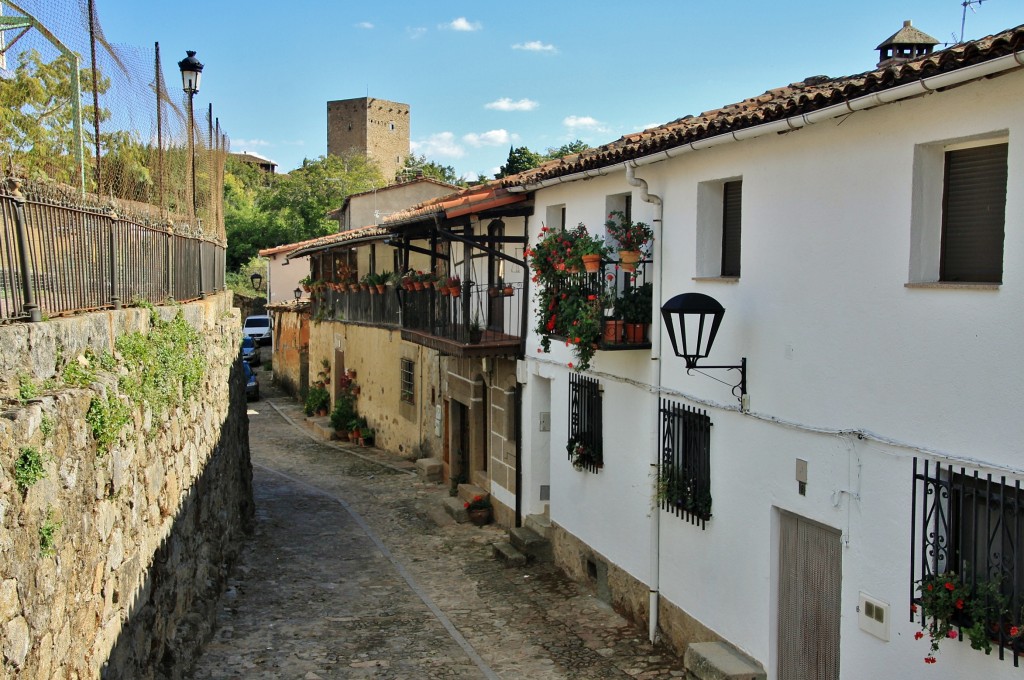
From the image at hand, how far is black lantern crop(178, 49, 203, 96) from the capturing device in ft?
41.9

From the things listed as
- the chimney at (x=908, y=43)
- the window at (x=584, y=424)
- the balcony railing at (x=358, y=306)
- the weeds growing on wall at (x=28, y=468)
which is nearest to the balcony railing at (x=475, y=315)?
the window at (x=584, y=424)

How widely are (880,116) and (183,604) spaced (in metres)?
7.04

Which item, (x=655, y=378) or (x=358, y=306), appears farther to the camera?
(x=358, y=306)

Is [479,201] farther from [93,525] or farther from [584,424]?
[93,525]

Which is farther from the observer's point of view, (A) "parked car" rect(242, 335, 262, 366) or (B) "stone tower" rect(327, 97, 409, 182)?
(B) "stone tower" rect(327, 97, 409, 182)

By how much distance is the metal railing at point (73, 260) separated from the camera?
199 inches

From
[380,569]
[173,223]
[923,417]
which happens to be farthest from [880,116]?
[380,569]

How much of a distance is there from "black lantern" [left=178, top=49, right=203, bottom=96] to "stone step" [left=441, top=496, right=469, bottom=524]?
7.56m

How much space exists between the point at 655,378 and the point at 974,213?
4036 millimetres

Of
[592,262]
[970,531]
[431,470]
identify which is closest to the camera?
[970,531]

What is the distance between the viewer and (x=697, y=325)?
823 cm

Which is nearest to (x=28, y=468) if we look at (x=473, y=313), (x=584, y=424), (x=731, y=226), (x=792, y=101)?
(x=792, y=101)

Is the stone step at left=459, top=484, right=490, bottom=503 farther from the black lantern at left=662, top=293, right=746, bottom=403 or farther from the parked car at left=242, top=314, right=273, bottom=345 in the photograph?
the parked car at left=242, top=314, right=273, bottom=345

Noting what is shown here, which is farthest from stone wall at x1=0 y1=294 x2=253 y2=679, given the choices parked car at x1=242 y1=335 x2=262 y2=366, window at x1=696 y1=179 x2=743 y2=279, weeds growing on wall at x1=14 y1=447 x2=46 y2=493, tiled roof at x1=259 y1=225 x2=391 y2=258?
parked car at x1=242 y1=335 x2=262 y2=366
